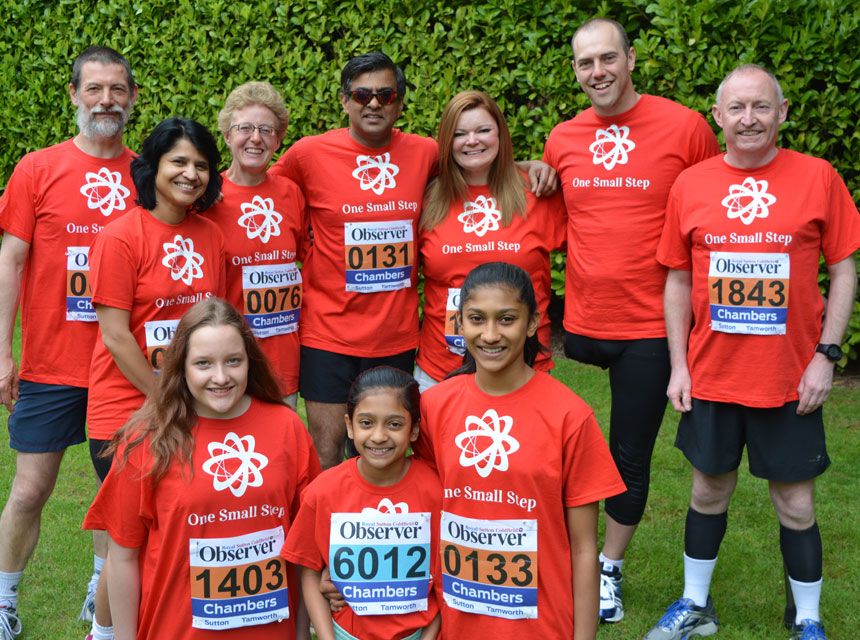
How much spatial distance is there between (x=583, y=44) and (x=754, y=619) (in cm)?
262

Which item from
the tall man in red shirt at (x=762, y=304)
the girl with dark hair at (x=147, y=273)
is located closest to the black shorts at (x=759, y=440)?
the tall man in red shirt at (x=762, y=304)

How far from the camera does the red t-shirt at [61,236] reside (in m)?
3.89

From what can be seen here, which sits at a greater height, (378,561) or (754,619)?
(378,561)

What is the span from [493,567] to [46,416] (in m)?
2.11

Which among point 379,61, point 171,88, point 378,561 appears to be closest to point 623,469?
point 378,561

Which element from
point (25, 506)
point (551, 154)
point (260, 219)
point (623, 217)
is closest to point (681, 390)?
point (623, 217)

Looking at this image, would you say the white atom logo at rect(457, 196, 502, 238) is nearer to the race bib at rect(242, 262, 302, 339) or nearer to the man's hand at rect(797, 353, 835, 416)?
the race bib at rect(242, 262, 302, 339)

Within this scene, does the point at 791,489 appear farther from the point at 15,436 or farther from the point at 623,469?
the point at 15,436

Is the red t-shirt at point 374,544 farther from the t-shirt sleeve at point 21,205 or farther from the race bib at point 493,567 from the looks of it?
the t-shirt sleeve at point 21,205

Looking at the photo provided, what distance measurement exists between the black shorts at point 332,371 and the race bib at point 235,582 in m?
1.29

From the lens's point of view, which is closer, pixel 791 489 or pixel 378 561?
pixel 378 561

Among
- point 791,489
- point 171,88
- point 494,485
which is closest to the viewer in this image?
point 494,485

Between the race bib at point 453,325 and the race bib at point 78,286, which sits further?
the race bib at point 453,325

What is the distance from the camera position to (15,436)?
4023 mm
